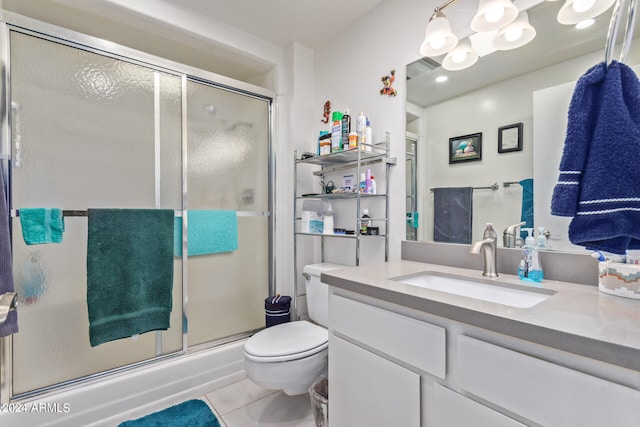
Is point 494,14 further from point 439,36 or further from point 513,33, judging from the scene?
point 439,36

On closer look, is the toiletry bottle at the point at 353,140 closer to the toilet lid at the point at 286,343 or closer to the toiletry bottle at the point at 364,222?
the toiletry bottle at the point at 364,222

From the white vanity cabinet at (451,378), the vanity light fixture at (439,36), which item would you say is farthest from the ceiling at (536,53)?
the white vanity cabinet at (451,378)

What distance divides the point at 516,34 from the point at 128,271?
218 cm

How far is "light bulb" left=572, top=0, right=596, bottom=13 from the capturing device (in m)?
0.98

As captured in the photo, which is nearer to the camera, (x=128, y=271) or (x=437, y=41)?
(x=437, y=41)

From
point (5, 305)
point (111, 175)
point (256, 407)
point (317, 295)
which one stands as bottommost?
point (256, 407)

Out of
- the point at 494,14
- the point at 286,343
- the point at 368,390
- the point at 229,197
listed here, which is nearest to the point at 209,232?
the point at 229,197

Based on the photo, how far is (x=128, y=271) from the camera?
1.54 metres

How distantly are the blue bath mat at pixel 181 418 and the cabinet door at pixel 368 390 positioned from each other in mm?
765

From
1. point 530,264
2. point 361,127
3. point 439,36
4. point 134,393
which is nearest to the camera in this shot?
point 530,264

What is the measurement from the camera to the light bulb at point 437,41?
128 centimetres

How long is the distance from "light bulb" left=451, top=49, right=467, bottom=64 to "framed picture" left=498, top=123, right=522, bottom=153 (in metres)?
0.39

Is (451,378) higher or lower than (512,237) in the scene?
lower

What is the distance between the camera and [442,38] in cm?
129
